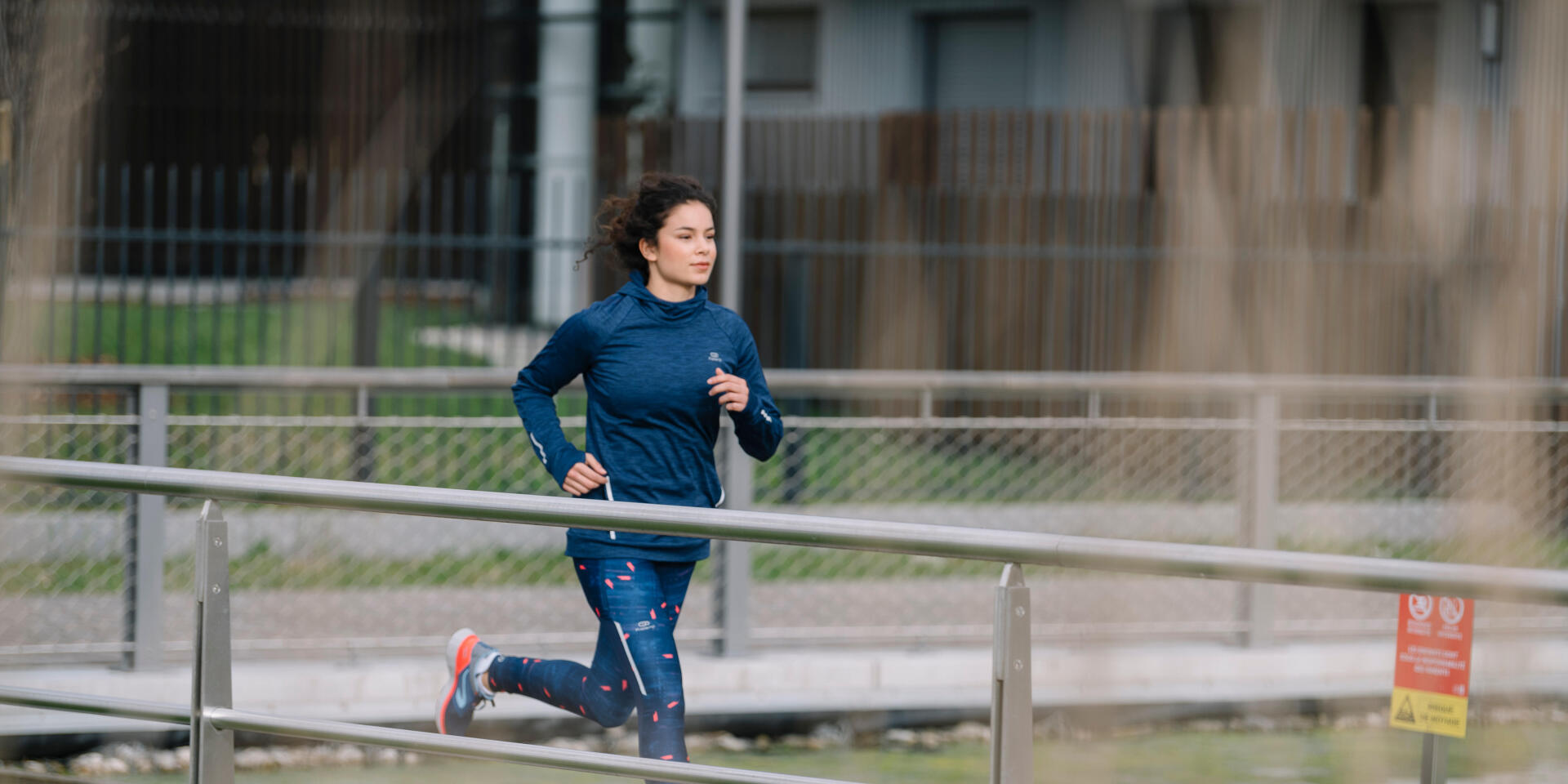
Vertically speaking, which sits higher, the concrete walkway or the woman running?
the woman running

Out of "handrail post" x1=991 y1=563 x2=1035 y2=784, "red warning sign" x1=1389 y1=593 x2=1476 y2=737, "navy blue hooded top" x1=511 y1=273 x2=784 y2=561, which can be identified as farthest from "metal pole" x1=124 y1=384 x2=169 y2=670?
"red warning sign" x1=1389 y1=593 x2=1476 y2=737

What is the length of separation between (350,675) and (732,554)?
1.34 m

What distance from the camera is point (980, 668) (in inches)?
222

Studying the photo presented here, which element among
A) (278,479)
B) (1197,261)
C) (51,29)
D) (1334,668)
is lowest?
(1334,668)

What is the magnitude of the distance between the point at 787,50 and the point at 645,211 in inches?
419

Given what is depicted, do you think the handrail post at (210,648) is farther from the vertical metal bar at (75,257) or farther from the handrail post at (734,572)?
the vertical metal bar at (75,257)

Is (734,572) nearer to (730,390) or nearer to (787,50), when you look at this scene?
(730,390)

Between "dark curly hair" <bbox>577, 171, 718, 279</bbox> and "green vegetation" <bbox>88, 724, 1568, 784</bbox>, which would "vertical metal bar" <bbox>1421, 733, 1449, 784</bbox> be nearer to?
"green vegetation" <bbox>88, 724, 1568, 784</bbox>

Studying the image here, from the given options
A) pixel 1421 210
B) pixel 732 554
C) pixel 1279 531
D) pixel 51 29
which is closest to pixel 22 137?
pixel 51 29

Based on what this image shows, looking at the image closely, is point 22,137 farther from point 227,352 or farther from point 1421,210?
point 1421,210

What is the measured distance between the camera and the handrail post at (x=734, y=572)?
5.60 meters

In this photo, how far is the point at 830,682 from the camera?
219 inches

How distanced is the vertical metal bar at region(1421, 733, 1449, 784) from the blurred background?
3.09 ft

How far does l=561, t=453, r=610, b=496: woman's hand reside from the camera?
330cm
